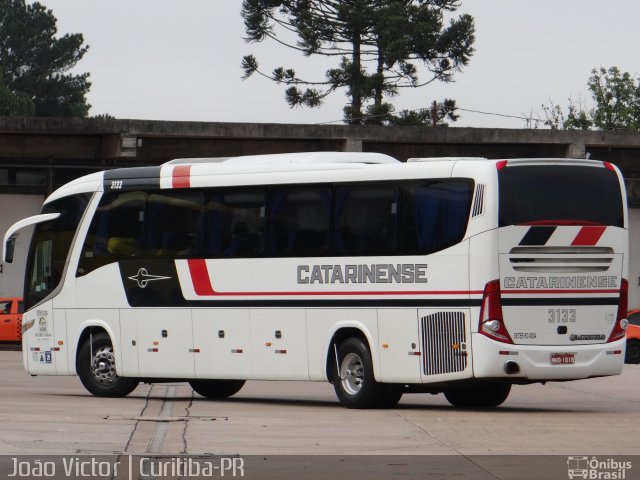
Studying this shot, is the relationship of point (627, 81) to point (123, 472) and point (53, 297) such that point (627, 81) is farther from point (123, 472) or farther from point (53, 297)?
point (123, 472)

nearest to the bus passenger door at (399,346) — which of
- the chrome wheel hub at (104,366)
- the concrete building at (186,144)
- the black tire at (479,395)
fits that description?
the black tire at (479,395)

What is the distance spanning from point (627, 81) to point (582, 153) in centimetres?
5891

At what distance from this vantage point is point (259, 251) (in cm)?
2092

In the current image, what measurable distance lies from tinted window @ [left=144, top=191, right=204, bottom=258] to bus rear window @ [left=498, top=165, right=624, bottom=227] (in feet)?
16.0

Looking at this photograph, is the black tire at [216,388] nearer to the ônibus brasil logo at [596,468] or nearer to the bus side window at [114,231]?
the bus side window at [114,231]

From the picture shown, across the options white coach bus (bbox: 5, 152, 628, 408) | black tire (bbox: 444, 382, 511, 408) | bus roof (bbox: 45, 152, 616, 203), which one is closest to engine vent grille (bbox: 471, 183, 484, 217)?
white coach bus (bbox: 5, 152, 628, 408)

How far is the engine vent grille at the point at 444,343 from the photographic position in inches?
739

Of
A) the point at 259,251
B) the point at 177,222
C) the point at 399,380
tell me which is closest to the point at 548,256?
the point at 399,380

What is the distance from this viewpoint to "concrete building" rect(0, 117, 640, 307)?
44.4 m

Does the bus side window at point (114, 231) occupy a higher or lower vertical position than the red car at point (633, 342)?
higher

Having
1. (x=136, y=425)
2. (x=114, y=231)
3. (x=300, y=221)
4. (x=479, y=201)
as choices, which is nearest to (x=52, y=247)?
(x=114, y=231)

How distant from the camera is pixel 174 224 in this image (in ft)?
72.0

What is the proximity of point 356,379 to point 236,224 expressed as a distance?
2861 mm

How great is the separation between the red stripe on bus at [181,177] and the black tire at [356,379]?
140 inches
